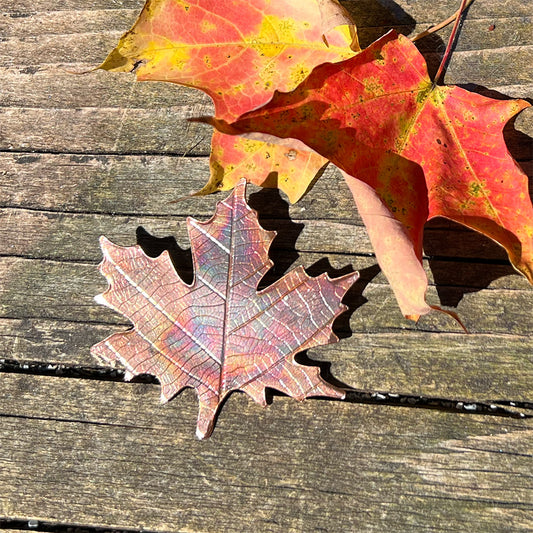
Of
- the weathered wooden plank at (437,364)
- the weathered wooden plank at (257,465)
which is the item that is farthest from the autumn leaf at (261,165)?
the weathered wooden plank at (257,465)

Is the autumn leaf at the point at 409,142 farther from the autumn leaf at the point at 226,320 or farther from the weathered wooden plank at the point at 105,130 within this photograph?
the weathered wooden plank at the point at 105,130

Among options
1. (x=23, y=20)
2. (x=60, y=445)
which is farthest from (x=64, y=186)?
(x=60, y=445)

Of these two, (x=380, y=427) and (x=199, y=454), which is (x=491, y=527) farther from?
(x=199, y=454)

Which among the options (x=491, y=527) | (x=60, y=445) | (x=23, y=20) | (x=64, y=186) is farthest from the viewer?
(x=23, y=20)

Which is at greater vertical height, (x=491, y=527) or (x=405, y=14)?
(x=405, y=14)

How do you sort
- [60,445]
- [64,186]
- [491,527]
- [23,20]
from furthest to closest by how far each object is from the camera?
[23,20] → [64,186] → [60,445] → [491,527]

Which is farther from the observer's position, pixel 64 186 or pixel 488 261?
pixel 64 186

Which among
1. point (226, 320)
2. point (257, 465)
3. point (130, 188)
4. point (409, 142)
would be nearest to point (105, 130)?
point (130, 188)
